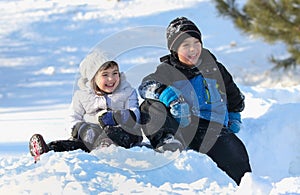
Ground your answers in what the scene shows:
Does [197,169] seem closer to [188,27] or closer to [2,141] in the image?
[188,27]

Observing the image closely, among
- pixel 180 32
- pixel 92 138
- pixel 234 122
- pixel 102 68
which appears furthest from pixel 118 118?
pixel 234 122

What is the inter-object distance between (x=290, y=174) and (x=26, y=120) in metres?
2.61

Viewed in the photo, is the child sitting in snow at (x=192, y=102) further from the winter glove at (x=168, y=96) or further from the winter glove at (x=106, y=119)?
the winter glove at (x=106, y=119)

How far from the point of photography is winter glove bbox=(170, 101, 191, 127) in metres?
3.68

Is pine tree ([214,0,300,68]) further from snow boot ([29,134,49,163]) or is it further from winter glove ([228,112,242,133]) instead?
snow boot ([29,134,49,163])

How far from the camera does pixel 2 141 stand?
462 centimetres

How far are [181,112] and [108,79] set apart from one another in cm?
50

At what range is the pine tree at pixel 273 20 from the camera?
7.16m

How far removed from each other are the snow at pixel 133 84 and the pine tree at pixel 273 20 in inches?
67.2

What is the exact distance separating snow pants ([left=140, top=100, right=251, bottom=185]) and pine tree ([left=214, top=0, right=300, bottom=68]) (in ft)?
11.9

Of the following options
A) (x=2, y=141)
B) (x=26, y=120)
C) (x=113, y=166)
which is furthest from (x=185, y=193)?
(x=26, y=120)

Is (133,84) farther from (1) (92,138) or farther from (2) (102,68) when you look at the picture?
(1) (92,138)

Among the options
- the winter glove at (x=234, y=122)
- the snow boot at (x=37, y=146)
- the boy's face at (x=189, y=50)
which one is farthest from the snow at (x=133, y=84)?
the winter glove at (x=234, y=122)

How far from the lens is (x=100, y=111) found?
3762mm
